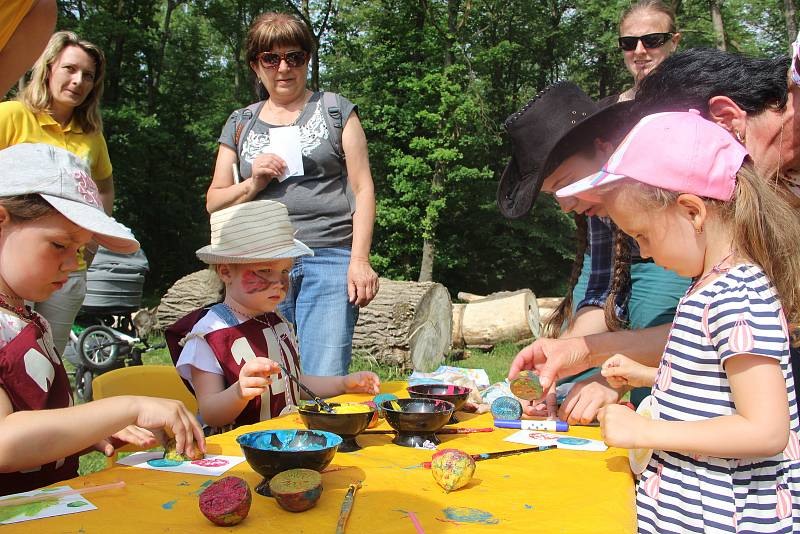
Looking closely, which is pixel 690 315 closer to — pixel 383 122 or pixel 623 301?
pixel 623 301

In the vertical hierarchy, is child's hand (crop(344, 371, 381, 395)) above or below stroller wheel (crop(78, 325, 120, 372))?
above

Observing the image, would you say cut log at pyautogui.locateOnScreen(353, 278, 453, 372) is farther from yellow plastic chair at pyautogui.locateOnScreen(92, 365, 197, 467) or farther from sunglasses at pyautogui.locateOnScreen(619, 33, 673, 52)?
yellow plastic chair at pyautogui.locateOnScreen(92, 365, 197, 467)

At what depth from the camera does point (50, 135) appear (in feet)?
11.1

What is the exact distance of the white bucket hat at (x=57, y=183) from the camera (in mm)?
1695

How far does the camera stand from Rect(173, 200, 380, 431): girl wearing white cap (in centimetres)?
236

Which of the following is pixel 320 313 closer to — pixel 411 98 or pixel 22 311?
pixel 22 311

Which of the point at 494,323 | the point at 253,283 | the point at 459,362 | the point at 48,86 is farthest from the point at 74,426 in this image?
the point at 494,323

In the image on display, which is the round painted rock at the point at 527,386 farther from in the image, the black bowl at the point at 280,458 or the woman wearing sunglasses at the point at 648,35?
the woman wearing sunglasses at the point at 648,35

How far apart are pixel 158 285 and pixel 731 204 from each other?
64.3 feet

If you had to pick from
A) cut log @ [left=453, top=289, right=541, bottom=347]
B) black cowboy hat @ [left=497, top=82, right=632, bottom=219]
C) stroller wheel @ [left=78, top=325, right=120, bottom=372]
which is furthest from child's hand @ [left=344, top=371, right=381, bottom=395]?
cut log @ [left=453, top=289, right=541, bottom=347]

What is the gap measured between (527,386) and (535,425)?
19 cm

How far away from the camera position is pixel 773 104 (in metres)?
1.93

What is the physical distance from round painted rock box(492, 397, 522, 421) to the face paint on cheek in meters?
0.91

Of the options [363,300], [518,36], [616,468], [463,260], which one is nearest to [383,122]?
[463,260]
